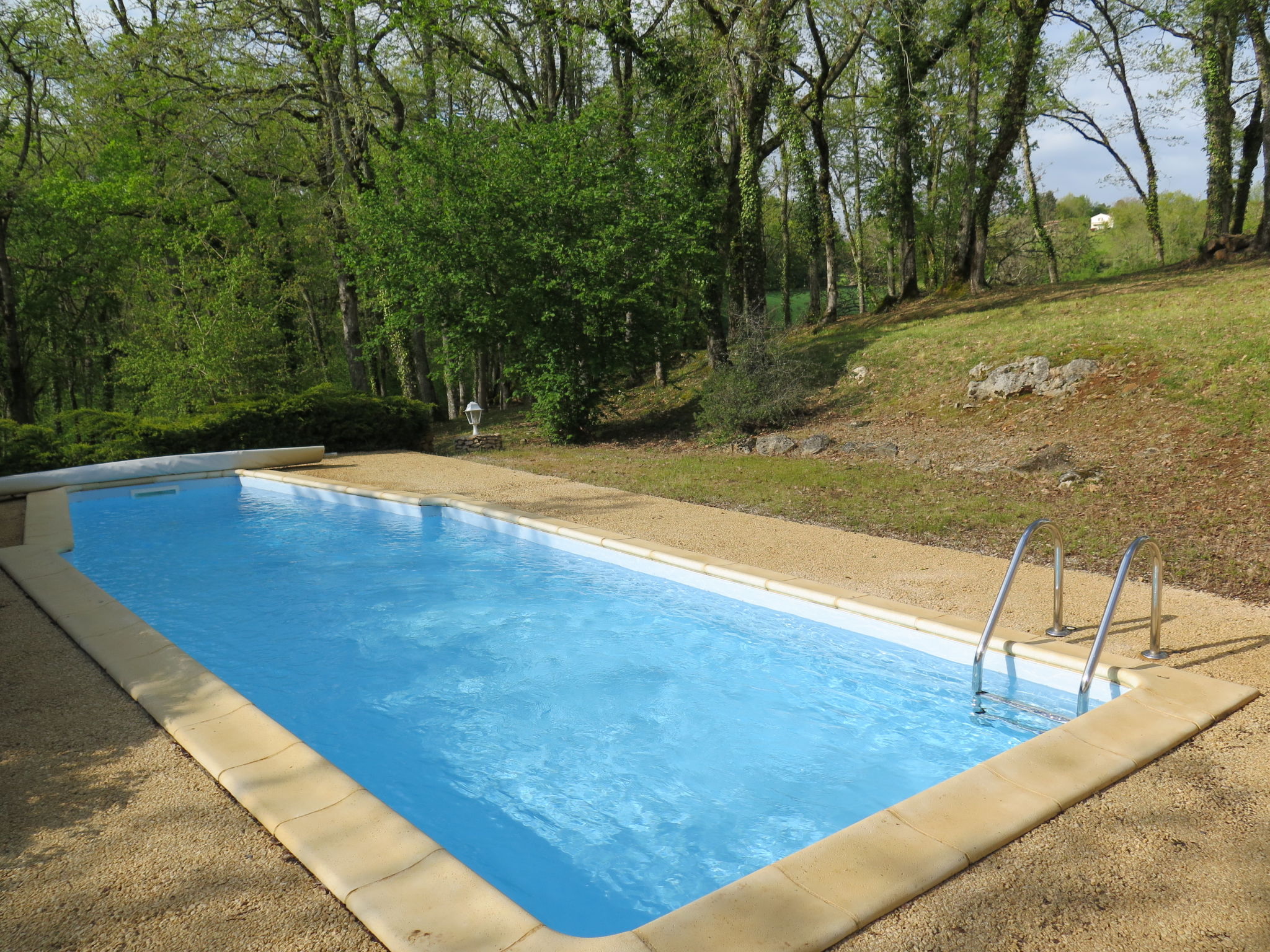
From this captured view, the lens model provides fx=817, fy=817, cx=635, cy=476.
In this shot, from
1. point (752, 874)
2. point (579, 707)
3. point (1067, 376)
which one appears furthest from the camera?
point (1067, 376)

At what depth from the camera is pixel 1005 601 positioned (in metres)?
4.54

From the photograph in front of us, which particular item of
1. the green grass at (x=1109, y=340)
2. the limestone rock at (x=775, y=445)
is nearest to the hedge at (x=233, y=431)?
the limestone rock at (x=775, y=445)

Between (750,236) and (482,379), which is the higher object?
(750,236)

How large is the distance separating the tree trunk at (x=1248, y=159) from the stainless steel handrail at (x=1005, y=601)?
55.9 ft

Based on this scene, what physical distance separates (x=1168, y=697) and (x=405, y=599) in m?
5.73

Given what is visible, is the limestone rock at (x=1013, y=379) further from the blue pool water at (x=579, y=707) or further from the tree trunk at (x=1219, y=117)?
the tree trunk at (x=1219, y=117)

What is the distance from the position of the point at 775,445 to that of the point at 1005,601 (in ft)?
25.2

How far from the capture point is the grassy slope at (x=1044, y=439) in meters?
7.25

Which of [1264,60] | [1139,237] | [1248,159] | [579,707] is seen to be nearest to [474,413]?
[579,707]

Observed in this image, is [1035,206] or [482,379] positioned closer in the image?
[1035,206]

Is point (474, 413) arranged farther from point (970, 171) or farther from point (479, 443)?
point (970, 171)

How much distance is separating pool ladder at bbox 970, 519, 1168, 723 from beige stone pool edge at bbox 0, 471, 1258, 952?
20cm

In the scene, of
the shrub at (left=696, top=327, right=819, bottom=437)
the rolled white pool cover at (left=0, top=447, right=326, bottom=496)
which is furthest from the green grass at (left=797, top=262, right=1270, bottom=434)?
the rolled white pool cover at (left=0, top=447, right=326, bottom=496)

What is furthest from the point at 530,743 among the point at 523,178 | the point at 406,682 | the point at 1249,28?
the point at 1249,28
